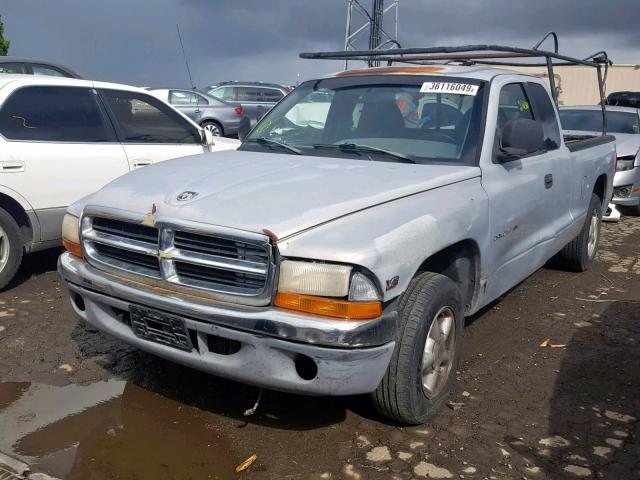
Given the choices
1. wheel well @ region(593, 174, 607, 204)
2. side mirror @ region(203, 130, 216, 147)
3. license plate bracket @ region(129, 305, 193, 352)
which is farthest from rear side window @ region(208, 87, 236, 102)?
license plate bracket @ region(129, 305, 193, 352)

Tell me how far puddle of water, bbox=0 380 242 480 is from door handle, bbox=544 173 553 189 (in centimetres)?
276

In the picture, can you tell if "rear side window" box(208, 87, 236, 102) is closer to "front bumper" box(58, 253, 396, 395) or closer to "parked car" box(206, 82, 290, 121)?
"parked car" box(206, 82, 290, 121)

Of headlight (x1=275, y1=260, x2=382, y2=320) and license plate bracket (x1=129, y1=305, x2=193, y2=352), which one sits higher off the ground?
A: headlight (x1=275, y1=260, x2=382, y2=320)

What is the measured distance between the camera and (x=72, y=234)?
11.2 ft

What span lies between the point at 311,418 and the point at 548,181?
7.97ft

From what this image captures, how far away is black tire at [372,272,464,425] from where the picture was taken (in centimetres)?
295

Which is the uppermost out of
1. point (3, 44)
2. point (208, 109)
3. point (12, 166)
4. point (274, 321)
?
point (3, 44)

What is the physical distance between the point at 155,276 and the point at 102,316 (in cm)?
48

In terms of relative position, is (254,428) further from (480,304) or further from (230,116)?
(230,116)

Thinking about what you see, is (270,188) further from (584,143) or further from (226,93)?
(226,93)

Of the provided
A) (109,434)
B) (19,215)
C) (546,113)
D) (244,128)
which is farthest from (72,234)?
(546,113)

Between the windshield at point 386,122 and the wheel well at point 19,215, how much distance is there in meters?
2.04

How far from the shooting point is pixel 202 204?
2975 millimetres

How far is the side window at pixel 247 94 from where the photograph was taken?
20.1 meters
